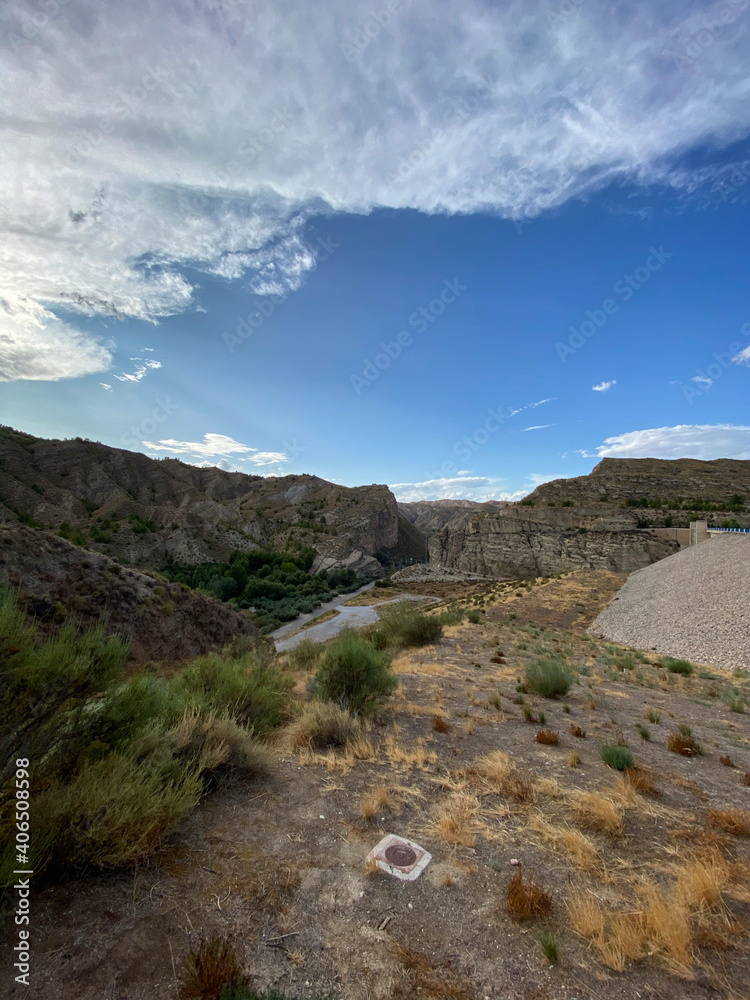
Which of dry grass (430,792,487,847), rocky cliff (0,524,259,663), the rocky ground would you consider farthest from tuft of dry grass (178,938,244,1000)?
rocky cliff (0,524,259,663)

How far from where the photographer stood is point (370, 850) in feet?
11.3

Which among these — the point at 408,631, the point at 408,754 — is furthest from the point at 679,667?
the point at 408,754

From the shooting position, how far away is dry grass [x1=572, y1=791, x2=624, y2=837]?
3.73 metres

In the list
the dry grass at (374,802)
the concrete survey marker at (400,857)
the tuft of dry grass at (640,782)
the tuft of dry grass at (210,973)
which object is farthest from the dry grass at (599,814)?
the tuft of dry grass at (210,973)

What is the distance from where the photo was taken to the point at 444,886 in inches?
120

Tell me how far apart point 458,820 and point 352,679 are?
3.44m

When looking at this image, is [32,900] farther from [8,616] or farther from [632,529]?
[632,529]

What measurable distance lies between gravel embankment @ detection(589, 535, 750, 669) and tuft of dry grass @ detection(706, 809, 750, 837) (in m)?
13.7

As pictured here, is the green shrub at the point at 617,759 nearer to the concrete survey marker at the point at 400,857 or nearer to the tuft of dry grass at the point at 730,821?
the tuft of dry grass at the point at 730,821

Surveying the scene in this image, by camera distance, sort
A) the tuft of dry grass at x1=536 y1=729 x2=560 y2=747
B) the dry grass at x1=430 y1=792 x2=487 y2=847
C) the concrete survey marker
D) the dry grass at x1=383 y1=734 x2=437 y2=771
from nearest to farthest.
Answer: the concrete survey marker
the dry grass at x1=430 y1=792 x2=487 y2=847
the dry grass at x1=383 y1=734 x2=437 y2=771
the tuft of dry grass at x1=536 y1=729 x2=560 y2=747

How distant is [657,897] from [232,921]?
9.15 feet

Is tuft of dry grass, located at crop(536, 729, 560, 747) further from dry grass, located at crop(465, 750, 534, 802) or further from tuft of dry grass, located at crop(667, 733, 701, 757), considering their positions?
tuft of dry grass, located at crop(667, 733, 701, 757)

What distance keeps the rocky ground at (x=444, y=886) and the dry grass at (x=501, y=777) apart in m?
0.03

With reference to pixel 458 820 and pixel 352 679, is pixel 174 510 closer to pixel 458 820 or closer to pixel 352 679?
pixel 352 679
